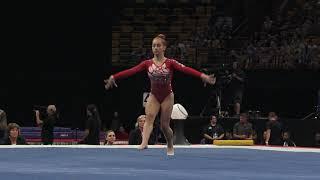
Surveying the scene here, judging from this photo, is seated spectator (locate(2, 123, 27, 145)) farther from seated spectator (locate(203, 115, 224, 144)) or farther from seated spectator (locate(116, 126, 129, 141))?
seated spectator (locate(116, 126, 129, 141))

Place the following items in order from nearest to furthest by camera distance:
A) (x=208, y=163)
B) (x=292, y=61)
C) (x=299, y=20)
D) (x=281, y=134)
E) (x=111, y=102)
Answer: (x=208, y=163)
(x=281, y=134)
(x=292, y=61)
(x=111, y=102)
(x=299, y=20)

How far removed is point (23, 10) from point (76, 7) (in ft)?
4.66

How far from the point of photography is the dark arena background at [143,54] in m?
18.3

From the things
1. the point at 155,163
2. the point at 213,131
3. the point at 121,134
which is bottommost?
the point at 121,134

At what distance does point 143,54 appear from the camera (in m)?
19.6

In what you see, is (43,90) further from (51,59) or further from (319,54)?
(319,54)

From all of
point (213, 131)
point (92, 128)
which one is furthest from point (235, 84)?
point (92, 128)

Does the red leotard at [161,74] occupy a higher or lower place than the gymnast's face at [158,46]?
lower

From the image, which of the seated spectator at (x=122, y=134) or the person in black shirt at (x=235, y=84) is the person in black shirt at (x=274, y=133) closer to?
the person in black shirt at (x=235, y=84)

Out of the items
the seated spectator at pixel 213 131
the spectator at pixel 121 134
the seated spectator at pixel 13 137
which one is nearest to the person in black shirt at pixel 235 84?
the spectator at pixel 121 134

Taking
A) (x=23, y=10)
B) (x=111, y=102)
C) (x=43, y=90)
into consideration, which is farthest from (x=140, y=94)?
(x=23, y=10)

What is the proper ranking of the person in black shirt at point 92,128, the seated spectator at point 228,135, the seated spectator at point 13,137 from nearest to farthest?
the seated spectator at point 13,137, the person in black shirt at point 92,128, the seated spectator at point 228,135

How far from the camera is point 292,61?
18234 millimetres

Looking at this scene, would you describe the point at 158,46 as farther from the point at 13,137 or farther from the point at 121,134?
the point at 121,134
